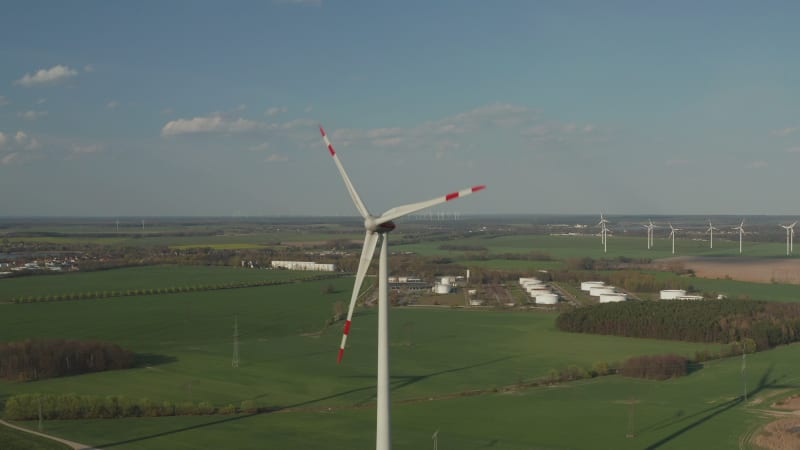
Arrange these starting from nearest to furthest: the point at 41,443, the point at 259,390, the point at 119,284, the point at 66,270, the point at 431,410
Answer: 1. the point at 41,443
2. the point at 431,410
3. the point at 259,390
4. the point at 119,284
5. the point at 66,270

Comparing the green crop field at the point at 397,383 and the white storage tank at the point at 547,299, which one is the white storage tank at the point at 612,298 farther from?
the green crop field at the point at 397,383

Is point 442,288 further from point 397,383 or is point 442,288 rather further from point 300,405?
point 300,405

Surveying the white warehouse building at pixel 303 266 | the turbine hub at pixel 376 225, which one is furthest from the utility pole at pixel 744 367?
the white warehouse building at pixel 303 266

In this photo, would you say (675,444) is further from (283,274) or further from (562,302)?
(283,274)

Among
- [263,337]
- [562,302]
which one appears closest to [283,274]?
[562,302]

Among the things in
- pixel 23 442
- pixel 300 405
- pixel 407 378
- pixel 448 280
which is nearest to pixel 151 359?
pixel 300 405

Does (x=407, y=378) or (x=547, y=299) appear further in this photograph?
(x=547, y=299)

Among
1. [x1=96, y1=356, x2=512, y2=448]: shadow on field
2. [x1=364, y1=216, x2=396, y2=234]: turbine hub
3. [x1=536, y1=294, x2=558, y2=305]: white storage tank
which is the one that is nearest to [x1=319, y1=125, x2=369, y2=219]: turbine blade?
[x1=364, y1=216, x2=396, y2=234]: turbine hub
